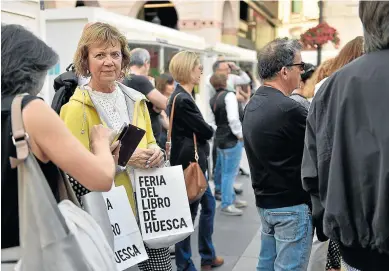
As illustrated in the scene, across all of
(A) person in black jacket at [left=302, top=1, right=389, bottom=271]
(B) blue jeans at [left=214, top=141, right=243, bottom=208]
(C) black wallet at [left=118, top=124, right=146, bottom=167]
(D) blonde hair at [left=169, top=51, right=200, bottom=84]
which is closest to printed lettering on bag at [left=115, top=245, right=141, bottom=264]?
(C) black wallet at [left=118, top=124, right=146, bottom=167]

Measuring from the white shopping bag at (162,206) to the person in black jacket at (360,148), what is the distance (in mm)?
1160

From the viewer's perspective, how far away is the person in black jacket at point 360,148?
159 centimetres

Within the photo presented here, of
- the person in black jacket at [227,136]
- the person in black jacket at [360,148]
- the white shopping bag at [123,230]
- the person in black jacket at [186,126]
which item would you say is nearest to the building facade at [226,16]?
the person in black jacket at [227,136]

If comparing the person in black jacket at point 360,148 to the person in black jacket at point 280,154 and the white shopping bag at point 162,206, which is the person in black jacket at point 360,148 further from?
the white shopping bag at point 162,206

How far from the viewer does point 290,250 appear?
2.78 m

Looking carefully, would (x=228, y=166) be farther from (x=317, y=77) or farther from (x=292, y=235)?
(x=292, y=235)

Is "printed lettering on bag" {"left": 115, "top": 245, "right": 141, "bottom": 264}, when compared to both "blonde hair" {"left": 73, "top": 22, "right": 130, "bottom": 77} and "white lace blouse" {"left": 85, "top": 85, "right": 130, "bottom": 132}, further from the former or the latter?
"blonde hair" {"left": 73, "top": 22, "right": 130, "bottom": 77}

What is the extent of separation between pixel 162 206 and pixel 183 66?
5.90 ft

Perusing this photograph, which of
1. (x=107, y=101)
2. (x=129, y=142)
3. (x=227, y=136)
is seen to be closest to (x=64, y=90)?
(x=107, y=101)

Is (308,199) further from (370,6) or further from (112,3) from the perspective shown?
(112,3)

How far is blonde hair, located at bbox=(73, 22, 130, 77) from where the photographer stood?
2652 mm

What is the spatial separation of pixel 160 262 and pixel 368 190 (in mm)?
1542

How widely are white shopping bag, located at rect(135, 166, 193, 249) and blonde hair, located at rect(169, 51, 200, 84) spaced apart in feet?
5.02

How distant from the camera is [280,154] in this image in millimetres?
2748
